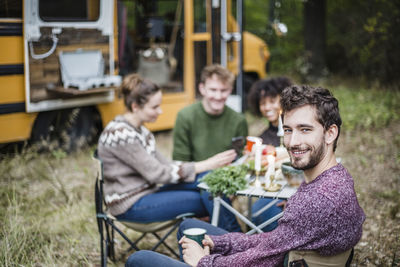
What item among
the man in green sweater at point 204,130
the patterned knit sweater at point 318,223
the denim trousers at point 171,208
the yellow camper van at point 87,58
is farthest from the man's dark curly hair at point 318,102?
the yellow camper van at point 87,58

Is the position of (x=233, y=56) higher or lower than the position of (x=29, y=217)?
higher

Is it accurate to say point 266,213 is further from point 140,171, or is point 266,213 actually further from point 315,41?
point 315,41

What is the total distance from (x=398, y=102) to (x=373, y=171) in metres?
2.49

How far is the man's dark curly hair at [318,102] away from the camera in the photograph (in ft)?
6.01

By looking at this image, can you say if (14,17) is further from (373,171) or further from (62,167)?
(373,171)

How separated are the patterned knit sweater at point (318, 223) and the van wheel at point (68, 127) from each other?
12.3 feet

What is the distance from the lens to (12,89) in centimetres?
465

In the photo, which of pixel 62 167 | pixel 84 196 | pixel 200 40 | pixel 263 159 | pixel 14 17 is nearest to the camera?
pixel 263 159

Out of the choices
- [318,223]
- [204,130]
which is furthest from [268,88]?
[318,223]

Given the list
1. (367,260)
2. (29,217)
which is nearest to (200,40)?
(29,217)

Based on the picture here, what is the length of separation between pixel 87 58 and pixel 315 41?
657cm

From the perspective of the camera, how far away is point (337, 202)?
171cm

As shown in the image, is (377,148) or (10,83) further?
(377,148)

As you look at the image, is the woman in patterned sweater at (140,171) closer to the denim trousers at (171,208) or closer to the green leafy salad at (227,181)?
the denim trousers at (171,208)
